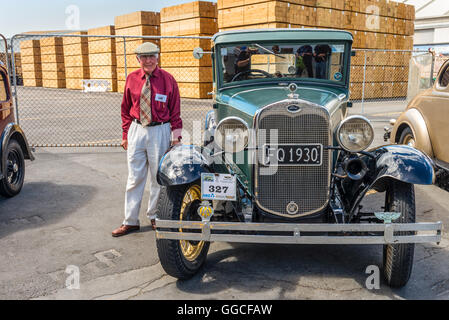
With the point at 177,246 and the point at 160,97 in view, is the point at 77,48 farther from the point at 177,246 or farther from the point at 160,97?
the point at 177,246

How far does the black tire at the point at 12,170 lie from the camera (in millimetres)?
5027

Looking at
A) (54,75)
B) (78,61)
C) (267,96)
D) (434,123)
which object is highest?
(78,61)

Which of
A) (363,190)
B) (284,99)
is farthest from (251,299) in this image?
(284,99)

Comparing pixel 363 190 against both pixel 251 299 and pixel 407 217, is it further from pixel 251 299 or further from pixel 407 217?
pixel 251 299

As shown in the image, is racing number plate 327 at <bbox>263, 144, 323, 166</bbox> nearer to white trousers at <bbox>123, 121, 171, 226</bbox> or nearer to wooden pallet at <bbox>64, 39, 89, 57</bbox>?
white trousers at <bbox>123, 121, 171, 226</bbox>

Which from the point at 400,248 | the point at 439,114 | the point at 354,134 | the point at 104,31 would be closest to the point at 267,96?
the point at 354,134

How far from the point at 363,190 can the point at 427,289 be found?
32.4 inches

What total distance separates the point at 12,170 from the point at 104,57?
16315mm

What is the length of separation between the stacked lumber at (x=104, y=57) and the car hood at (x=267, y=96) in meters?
16.8

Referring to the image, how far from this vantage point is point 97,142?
8891 mm

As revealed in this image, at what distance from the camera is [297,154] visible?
3.06 m

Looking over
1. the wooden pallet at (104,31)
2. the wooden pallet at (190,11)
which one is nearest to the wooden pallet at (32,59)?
the wooden pallet at (104,31)

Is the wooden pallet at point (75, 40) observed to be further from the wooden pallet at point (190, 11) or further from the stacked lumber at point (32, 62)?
the wooden pallet at point (190, 11)
